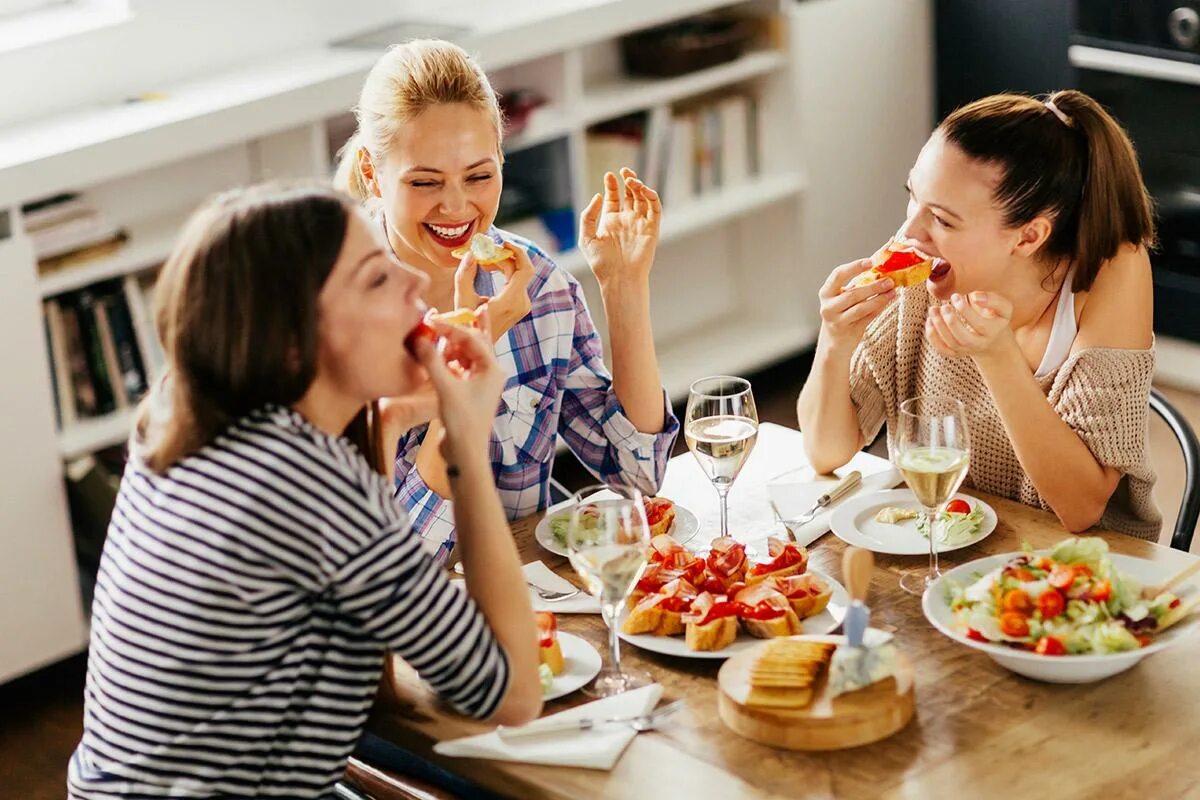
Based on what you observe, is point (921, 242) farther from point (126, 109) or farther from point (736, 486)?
point (126, 109)

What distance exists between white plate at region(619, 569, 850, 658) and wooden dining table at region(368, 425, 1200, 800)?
0.06 feet

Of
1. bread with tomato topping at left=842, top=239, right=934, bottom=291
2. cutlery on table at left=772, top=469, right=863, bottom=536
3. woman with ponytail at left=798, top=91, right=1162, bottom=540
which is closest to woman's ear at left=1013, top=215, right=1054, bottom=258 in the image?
woman with ponytail at left=798, top=91, right=1162, bottom=540

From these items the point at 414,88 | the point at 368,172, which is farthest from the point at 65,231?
the point at 414,88

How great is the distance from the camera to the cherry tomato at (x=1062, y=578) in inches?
67.8

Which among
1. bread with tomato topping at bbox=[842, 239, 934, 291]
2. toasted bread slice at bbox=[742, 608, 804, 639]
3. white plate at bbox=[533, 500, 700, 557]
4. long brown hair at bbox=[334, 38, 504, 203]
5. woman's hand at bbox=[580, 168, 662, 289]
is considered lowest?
white plate at bbox=[533, 500, 700, 557]

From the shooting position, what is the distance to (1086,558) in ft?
5.80

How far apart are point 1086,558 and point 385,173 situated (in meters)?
1.12

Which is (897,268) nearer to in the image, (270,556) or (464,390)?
(464,390)

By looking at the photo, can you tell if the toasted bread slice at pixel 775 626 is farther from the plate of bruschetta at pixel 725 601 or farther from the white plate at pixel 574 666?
the white plate at pixel 574 666

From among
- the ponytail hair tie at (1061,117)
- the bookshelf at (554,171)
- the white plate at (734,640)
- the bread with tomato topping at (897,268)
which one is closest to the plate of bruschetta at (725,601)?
the white plate at (734,640)

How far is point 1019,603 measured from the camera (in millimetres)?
1716

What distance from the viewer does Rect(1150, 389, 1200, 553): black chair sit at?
7.28 feet

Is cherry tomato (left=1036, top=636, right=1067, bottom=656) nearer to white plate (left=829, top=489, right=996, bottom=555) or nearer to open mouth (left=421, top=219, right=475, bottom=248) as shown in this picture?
white plate (left=829, top=489, right=996, bottom=555)

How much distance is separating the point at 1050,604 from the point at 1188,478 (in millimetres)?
660
